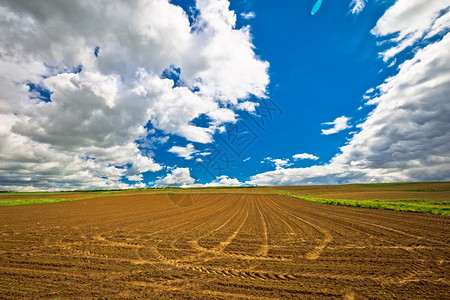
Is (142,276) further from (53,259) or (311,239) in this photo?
(311,239)

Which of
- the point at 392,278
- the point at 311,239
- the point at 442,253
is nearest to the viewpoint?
the point at 392,278

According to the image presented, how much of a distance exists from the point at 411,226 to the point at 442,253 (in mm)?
5293

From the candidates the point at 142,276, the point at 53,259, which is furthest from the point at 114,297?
the point at 53,259

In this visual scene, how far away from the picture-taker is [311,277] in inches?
214

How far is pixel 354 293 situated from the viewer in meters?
4.62

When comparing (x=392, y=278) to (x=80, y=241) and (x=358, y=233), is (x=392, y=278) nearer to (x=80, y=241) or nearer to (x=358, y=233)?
(x=358, y=233)

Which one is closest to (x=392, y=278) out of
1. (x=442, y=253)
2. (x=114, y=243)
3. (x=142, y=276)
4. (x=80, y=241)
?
(x=442, y=253)

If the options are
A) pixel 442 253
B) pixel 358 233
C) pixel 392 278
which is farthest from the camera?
pixel 358 233

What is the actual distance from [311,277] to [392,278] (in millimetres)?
2103

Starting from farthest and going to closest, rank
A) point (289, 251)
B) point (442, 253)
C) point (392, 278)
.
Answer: point (289, 251), point (442, 253), point (392, 278)

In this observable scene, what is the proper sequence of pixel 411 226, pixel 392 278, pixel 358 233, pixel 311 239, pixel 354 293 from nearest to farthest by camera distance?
pixel 354 293
pixel 392 278
pixel 311 239
pixel 358 233
pixel 411 226

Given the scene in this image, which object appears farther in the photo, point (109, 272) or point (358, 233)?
point (358, 233)

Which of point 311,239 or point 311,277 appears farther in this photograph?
point 311,239

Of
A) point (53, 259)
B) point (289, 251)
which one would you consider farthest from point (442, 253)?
point (53, 259)
